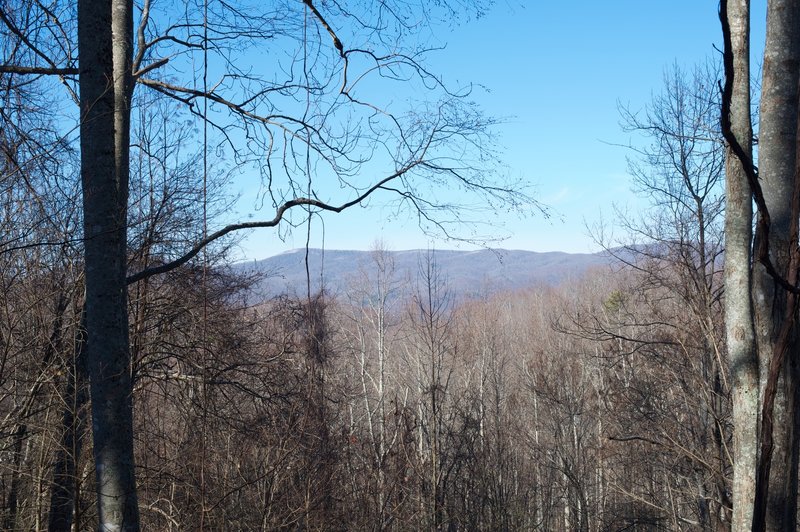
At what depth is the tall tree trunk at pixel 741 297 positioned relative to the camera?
3.91 meters

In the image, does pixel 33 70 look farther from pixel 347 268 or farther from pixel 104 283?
pixel 347 268

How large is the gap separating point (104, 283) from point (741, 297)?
3764 mm

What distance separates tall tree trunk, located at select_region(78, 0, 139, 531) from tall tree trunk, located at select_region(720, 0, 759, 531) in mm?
3462

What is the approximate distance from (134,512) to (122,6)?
3207 millimetres

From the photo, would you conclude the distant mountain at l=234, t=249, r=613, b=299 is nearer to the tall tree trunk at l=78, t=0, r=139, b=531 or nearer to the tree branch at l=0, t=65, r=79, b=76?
the tall tree trunk at l=78, t=0, r=139, b=531

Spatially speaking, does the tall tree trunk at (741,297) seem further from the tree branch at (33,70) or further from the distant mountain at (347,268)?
the tree branch at (33,70)

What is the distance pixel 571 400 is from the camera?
81.4 feet

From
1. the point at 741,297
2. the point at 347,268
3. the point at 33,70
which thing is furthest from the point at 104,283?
the point at 347,268

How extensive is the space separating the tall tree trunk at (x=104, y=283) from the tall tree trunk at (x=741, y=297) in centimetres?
Result: 346

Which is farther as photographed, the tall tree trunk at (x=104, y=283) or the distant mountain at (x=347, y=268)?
the distant mountain at (x=347, y=268)

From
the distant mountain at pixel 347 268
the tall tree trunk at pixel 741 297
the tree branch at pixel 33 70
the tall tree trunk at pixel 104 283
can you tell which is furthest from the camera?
the distant mountain at pixel 347 268

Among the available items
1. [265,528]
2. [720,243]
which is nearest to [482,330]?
[720,243]

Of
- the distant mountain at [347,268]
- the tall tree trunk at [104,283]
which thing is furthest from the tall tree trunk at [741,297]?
the tall tree trunk at [104,283]

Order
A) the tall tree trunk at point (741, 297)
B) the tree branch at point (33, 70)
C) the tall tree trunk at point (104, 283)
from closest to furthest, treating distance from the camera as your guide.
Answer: the tall tree trunk at point (104, 283), the tree branch at point (33, 70), the tall tree trunk at point (741, 297)
